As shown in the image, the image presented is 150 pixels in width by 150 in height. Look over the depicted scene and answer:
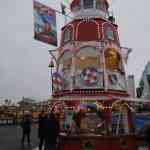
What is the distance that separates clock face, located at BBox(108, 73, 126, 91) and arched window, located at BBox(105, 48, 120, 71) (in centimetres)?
49

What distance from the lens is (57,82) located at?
88.9 feet

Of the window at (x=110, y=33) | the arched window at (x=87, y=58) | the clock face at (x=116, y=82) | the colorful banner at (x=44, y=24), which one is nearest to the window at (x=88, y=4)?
the window at (x=110, y=33)

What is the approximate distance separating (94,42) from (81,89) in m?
3.52

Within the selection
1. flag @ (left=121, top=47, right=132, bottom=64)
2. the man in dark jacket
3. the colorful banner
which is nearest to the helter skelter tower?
flag @ (left=121, top=47, right=132, bottom=64)

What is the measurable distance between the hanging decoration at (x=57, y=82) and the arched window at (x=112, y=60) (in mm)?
3193

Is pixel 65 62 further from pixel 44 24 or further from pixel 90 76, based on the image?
pixel 44 24

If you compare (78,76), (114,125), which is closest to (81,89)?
(78,76)

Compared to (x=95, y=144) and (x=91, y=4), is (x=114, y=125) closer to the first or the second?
(x=95, y=144)

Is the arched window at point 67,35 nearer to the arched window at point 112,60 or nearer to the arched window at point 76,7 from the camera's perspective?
the arched window at point 76,7

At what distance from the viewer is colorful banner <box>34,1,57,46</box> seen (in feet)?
83.5

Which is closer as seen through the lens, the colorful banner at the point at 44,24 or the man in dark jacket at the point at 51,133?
the man in dark jacket at the point at 51,133

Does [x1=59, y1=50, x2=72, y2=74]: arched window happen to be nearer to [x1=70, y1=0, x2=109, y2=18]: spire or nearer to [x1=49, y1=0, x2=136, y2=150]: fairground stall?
[x1=49, y1=0, x2=136, y2=150]: fairground stall

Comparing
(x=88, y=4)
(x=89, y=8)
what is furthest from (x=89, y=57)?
(x=88, y=4)

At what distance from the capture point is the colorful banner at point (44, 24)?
83.5 ft
